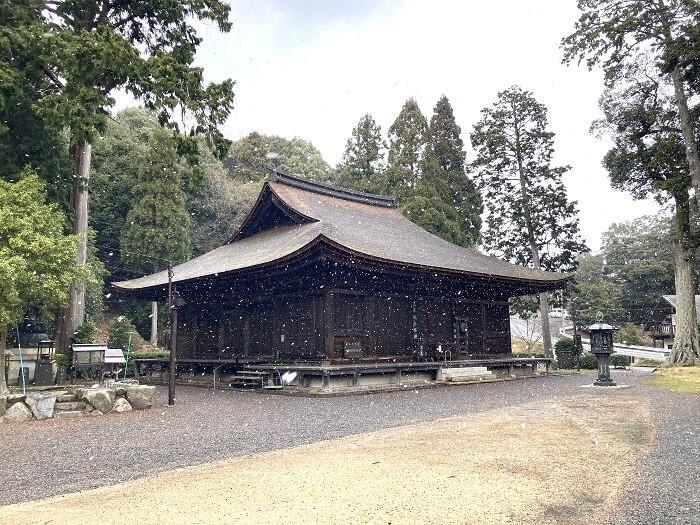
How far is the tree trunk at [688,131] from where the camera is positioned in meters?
19.3

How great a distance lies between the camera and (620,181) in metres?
26.0

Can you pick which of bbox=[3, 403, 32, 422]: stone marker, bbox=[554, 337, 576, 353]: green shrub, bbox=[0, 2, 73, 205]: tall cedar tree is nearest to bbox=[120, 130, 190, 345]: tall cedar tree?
bbox=[0, 2, 73, 205]: tall cedar tree

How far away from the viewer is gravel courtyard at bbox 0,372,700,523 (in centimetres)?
515

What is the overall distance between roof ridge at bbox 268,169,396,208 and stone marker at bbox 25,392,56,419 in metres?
12.5

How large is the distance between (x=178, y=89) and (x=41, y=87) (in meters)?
4.74

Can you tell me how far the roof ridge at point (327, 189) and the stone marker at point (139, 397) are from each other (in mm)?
11227

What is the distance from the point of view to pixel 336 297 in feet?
53.5

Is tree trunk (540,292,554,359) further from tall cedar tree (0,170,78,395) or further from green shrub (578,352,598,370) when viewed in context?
tall cedar tree (0,170,78,395)

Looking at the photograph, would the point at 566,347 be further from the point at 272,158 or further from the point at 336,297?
the point at 272,158

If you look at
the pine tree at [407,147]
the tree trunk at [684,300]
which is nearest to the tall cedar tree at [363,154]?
the pine tree at [407,147]

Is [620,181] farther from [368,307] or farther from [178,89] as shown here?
[178,89]

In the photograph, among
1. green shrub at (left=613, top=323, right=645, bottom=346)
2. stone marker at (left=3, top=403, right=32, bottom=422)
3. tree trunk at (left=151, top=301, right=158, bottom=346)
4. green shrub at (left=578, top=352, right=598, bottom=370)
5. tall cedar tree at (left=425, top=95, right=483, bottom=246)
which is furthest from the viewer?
green shrub at (left=613, top=323, right=645, bottom=346)

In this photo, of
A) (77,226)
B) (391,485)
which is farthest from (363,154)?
(391,485)

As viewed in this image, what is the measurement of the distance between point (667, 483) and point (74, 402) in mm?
10478
